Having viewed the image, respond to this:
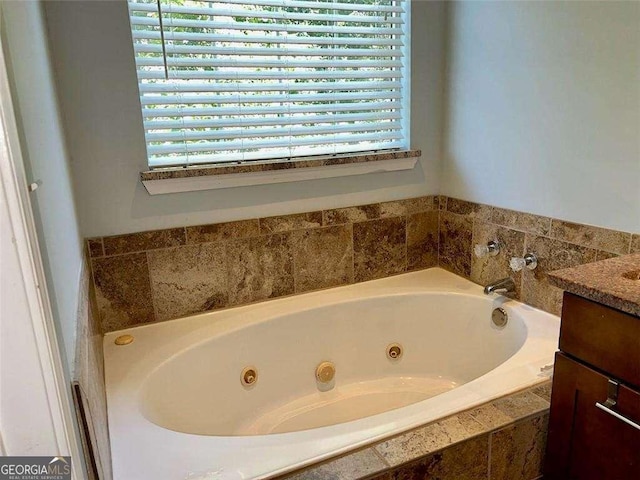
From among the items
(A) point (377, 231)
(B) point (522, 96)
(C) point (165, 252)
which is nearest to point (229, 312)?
(C) point (165, 252)

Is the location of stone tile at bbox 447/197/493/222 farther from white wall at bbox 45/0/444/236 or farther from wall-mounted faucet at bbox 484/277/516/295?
white wall at bbox 45/0/444/236

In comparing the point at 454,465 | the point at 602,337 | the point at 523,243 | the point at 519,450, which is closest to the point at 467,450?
the point at 454,465

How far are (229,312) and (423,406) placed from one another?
946mm

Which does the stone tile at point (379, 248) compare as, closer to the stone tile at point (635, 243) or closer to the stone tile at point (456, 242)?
the stone tile at point (456, 242)

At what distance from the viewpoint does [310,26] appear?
6.20ft

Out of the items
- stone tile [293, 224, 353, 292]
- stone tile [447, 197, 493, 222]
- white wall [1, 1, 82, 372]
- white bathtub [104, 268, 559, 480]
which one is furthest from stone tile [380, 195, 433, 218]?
white wall [1, 1, 82, 372]

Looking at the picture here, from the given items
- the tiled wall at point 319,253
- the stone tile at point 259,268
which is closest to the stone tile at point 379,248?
the tiled wall at point 319,253

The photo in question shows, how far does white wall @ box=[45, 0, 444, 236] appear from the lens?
1.57m

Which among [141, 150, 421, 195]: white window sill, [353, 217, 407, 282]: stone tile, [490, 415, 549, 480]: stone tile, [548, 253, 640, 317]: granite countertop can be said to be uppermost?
[141, 150, 421, 195]: white window sill

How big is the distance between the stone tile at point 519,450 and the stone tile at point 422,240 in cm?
114

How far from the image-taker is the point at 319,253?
82.7 inches

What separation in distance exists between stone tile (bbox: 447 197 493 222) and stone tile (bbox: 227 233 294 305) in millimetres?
814

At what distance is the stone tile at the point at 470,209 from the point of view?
2.05 meters

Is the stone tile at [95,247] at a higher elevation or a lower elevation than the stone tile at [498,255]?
higher
